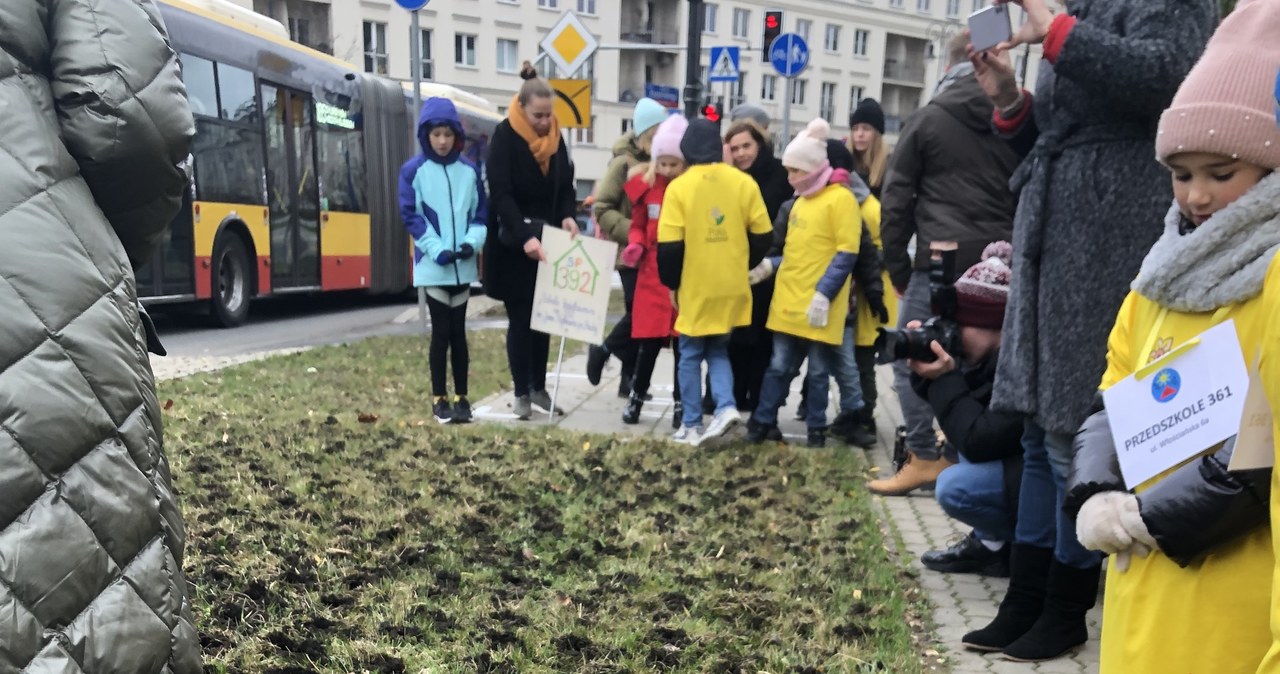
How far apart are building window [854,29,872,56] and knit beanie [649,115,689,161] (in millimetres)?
60636

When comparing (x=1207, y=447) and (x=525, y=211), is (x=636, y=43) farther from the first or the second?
(x=1207, y=447)

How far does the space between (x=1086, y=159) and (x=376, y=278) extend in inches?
561

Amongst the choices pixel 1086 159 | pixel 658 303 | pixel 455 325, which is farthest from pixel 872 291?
pixel 1086 159

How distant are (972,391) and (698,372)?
2.66 meters

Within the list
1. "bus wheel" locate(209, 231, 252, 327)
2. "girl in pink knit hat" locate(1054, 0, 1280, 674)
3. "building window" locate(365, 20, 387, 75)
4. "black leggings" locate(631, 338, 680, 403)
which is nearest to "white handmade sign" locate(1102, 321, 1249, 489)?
"girl in pink knit hat" locate(1054, 0, 1280, 674)

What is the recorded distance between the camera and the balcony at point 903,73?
66.5 m

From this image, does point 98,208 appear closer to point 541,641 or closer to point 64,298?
point 64,298

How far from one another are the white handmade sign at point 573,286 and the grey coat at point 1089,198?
3924 mm

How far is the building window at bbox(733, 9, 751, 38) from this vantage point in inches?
2338

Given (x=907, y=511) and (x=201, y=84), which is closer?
(x=907, y=511)

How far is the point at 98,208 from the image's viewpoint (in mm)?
1851

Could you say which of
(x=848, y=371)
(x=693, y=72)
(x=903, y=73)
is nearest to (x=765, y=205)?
(x=848, y=371)

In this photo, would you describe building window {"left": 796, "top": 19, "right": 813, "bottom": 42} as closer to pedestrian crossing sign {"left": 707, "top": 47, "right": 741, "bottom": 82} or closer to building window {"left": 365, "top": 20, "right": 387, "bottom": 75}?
building window {"left": 365, "top": 20, "right": 387, "bottom": 75}

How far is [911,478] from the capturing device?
17.5 feet
